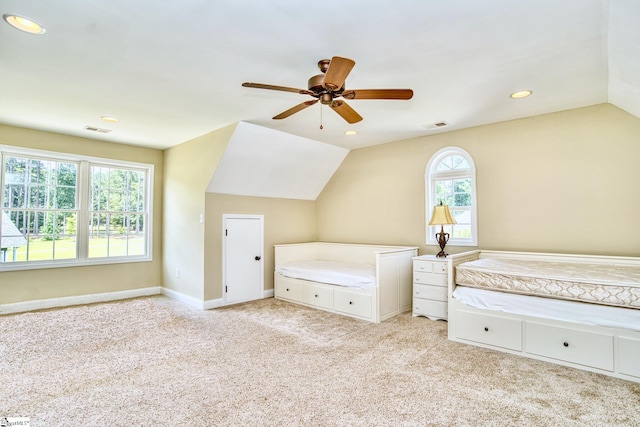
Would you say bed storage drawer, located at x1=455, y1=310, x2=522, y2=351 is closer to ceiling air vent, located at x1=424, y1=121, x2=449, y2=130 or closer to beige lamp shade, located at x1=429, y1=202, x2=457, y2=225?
beige lamp shade, located at x1=429, y1=202, x2=457, y2=225

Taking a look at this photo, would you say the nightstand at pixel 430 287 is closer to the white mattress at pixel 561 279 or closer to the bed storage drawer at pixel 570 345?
the white mattress at pixel 561 279

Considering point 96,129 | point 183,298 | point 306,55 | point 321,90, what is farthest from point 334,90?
point 183,298

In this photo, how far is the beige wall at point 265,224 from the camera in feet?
16.0

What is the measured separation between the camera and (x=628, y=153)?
358cm

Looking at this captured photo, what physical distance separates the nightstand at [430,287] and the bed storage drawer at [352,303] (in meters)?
0.66

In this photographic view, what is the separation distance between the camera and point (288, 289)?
5285 mm

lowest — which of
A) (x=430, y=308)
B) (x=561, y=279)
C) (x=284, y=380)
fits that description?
(x=284, y=380)

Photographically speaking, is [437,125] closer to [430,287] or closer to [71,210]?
[430,287]

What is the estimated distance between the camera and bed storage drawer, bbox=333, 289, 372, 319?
4.24m

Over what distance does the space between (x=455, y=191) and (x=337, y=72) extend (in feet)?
10.8

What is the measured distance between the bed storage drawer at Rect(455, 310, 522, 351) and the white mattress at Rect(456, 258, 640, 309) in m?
0.30

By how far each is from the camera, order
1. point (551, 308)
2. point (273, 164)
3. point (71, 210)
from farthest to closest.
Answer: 1. point (273, 164)
2. point (71, 210)
3. point (551, 308)

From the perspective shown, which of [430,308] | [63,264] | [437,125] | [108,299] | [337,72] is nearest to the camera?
[337,72]

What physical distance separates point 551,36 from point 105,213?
6128 millimetres
